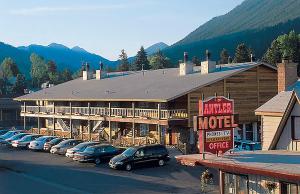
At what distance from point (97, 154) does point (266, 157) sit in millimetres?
20544

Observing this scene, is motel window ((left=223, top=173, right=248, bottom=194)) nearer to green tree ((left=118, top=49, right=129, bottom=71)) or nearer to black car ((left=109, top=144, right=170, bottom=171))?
black car ((left=109, top=144, right=170, bottom=171))

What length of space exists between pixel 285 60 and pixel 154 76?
30.8m

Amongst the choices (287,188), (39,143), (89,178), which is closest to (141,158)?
(89,178)

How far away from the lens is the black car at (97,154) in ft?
135

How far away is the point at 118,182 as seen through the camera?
32969mm

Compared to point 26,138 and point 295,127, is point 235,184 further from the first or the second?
point 26,138

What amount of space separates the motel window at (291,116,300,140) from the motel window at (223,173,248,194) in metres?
3.41

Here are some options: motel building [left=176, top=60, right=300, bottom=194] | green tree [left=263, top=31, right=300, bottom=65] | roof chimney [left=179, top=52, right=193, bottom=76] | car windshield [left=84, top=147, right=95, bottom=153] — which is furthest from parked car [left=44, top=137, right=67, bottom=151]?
green tree [left=263, top=31, right=300, bottom=65]

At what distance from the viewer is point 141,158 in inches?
1480

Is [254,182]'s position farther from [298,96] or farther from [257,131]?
[257,131]

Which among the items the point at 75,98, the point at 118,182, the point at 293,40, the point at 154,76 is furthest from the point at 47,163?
the point at 293,40

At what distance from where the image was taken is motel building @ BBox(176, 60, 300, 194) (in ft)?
66.9

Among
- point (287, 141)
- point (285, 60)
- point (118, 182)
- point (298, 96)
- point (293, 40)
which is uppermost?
point (293, 40)

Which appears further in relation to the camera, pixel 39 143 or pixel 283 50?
pixel 283 50
